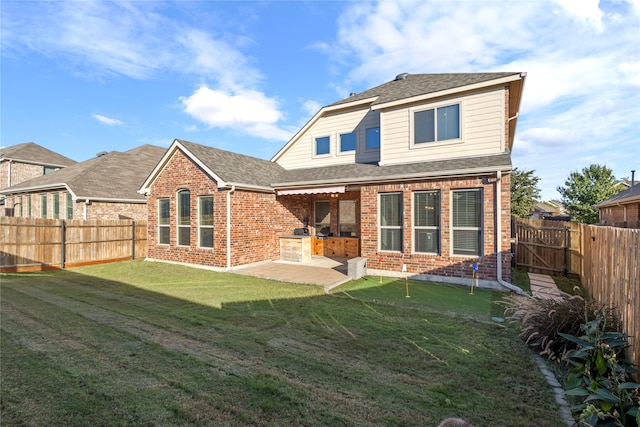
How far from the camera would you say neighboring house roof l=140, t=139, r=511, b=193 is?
9703mm

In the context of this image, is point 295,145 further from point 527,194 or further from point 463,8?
point 527,194

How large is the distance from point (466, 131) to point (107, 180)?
2101 cm

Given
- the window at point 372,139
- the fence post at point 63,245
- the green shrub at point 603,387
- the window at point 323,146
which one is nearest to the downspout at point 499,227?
the green shrub at point 603,387

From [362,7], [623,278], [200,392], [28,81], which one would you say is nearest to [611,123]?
[362,7]

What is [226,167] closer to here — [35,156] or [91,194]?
[91,194]

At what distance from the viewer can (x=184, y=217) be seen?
13.7 m

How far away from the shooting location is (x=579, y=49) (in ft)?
36.1

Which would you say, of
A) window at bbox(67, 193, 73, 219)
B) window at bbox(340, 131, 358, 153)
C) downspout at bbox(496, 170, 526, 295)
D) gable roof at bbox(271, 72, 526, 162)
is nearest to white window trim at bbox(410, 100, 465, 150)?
gable roof at bbox(271, 72, 526, 162)

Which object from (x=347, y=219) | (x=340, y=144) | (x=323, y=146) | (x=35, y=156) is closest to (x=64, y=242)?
(x=323, y=146)

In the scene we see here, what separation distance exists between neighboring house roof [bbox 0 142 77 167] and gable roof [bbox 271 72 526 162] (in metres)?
27.3

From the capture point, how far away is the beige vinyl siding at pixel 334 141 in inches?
559

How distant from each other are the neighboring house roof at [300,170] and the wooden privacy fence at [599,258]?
12.2ft

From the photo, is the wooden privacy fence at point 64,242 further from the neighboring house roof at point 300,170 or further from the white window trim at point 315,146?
the white window trim at point 315,146

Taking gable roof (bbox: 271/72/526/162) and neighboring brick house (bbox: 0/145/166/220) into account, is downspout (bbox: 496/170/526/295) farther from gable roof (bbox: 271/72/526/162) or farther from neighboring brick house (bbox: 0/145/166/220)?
neighboring brick house (bbox: 0/145/166/220)
